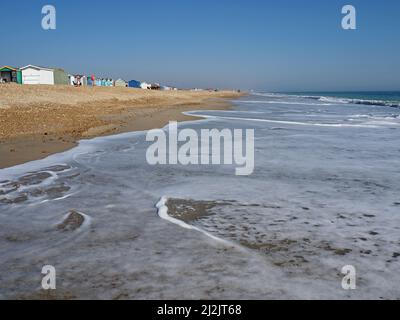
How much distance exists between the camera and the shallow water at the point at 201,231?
108 inches

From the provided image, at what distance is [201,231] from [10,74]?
167 feet

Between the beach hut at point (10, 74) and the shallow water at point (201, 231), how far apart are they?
45118mm

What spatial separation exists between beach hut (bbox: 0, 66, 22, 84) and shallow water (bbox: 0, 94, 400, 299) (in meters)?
45.1

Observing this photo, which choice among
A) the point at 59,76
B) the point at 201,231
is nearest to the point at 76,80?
the point at 59,76

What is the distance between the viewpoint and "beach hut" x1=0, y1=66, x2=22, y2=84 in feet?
152

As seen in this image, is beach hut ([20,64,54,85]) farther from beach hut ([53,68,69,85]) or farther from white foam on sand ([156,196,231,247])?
white foam on sand ([156,196,231,247])

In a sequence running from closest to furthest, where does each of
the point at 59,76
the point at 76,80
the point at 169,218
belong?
the point at 169,218, the point at 59,76, the point at 76,80

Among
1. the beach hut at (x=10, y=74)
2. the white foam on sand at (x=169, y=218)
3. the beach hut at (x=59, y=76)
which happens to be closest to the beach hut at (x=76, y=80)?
the beach hut at (x=59, y=76)

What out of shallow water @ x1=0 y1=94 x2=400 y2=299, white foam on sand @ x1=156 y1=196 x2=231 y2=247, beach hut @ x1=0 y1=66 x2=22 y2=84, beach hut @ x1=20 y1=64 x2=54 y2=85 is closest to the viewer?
shallow water @ x1=0 y1=94 x2=400 y2=299

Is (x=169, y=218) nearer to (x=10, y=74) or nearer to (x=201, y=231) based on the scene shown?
(x=201, y=231)

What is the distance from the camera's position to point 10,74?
47250 millimetres

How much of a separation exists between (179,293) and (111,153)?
226 inches

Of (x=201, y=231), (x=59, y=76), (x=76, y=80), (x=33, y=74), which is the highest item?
(x=76, y=80)

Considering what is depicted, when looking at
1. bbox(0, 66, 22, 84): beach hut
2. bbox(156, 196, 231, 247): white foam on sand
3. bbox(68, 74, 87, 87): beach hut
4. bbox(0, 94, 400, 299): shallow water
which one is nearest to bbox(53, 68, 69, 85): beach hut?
bbox(0, 66, 22, 84): beach hut
